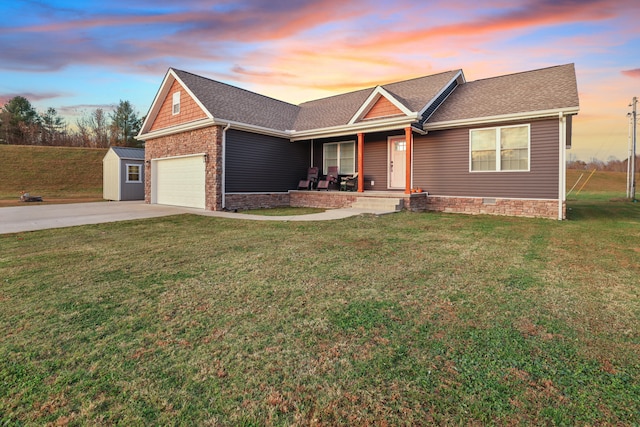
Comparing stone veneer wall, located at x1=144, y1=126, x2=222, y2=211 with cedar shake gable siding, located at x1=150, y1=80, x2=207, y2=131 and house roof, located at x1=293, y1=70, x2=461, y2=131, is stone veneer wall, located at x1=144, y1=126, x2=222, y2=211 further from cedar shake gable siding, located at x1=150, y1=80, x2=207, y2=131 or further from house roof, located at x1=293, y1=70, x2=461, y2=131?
house roof, located at x1=293, y1=70, x2=461, y2=131

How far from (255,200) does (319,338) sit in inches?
408

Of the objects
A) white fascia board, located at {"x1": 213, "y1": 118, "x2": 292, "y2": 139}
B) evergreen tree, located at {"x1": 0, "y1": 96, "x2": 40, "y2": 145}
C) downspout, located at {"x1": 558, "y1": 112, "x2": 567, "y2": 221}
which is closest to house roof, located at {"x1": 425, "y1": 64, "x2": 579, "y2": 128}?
downspout, located at {"x1": 558, "y1": 112, "x2": 567, "y2": 221}

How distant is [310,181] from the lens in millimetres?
13883

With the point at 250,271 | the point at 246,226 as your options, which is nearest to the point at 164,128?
the point at 246,226

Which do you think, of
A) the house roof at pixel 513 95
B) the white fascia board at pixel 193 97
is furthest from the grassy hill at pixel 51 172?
the house roof at pixel 513 95

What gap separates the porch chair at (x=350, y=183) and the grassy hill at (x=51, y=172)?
18.1 m

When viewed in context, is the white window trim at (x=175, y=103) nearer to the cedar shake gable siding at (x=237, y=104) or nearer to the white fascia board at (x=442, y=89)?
the cedar shake gable siding at (x=237, y=104)

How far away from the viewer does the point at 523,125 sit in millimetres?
9914

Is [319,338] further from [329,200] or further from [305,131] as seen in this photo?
[305,131]

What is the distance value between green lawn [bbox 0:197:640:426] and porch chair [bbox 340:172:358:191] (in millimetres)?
8148

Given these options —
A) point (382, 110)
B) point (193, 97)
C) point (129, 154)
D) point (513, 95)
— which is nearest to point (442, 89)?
point (513, 95)

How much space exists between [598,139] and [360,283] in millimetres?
30385

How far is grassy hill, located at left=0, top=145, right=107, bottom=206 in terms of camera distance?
22.7m

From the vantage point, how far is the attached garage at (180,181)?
1215cm
